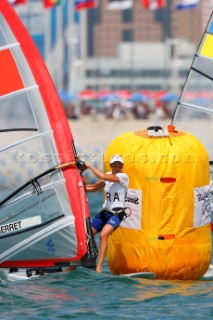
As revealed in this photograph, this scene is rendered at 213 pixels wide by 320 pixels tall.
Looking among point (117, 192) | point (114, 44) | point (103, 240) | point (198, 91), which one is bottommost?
point (114, 44)

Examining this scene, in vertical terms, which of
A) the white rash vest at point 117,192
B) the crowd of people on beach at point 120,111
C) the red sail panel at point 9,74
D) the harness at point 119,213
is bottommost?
the crowd of people on beach at point 120,111

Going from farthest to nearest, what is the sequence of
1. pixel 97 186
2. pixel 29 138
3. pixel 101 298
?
pixel 97 186 → pixel 29 138 → pixel 101 298

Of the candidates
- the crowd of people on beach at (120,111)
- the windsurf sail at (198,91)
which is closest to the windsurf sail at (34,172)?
the windsurf sail at (198,91)

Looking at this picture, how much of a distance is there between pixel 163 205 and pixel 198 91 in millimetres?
2173

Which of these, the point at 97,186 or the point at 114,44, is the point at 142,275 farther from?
the point at 114,44

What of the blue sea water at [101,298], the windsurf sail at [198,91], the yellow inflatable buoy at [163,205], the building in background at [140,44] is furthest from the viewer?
the building in background at [140,44]

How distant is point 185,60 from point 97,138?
81.6 m

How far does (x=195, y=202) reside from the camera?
361 inches

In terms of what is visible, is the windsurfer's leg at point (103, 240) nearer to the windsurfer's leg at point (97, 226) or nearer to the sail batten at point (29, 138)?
the windsurfer's leg at point (97, 226)

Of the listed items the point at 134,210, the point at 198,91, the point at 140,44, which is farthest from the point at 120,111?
the point at 140,44

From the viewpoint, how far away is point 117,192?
9.05m

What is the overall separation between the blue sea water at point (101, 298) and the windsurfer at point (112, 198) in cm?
32

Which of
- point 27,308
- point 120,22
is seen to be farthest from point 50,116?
point 120,22

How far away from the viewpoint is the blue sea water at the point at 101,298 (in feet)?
25.7
